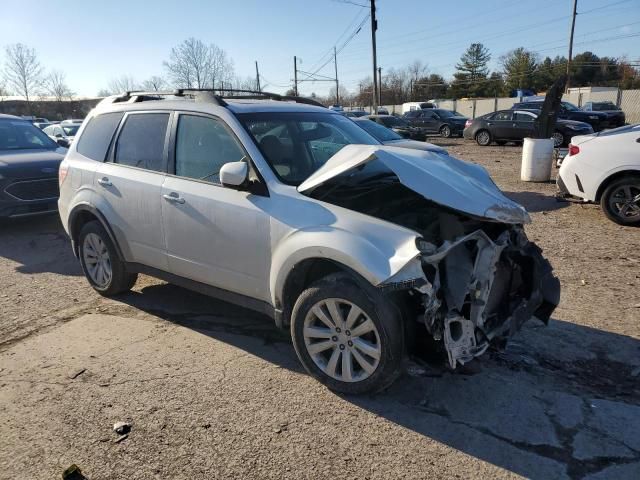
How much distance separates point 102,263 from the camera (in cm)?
516

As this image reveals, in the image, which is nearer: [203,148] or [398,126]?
[203,148]

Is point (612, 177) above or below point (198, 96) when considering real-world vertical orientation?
below

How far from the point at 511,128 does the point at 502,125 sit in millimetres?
442

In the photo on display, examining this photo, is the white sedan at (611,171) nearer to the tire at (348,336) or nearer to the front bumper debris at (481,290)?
the front bumper debris at (481,290)

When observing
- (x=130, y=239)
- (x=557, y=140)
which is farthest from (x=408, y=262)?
(x=557, y=140)

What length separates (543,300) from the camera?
3.73m

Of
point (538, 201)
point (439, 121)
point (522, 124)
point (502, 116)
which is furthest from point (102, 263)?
point (439, 121)

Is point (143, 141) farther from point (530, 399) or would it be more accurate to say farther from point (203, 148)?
point (530, 399)

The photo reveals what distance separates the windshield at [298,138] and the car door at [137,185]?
938 mm

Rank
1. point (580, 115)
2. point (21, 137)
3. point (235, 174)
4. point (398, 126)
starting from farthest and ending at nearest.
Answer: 1. point (580, 115)
2. point (398, 126)
3. point (21, 137)
4. point (235, 174)

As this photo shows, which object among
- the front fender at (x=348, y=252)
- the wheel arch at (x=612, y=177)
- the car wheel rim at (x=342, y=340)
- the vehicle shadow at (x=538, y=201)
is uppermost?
the front fender at (x=348, y=252)

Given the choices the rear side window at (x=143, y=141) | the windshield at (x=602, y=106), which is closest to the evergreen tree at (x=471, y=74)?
the windshield at (x=602, y=106)

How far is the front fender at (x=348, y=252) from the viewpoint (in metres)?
3.00

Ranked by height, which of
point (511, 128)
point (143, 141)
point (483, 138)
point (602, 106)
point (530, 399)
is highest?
point (602, 106)
